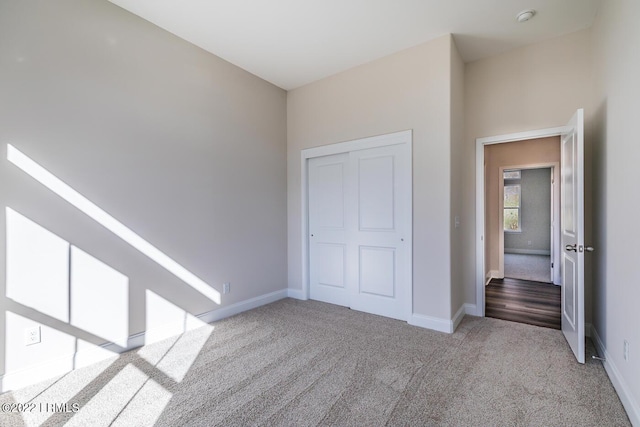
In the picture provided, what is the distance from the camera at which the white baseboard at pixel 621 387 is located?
162 cm

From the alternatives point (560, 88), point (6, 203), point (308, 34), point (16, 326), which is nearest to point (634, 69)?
point (560, 88)

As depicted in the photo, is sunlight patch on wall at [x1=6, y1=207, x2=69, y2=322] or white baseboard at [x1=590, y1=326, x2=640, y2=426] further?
sunlight patch on wall at [x1=6, y1=207, x2=69, y2=322]

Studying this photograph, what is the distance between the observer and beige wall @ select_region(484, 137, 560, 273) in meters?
4.65

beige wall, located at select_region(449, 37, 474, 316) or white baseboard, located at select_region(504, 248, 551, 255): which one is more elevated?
beige wall, located at select_region(449, 37, 474, 316)

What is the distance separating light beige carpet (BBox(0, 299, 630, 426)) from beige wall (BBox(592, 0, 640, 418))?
323 millimetres

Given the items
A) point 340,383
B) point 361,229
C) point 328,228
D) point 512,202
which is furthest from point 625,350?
point 512,202

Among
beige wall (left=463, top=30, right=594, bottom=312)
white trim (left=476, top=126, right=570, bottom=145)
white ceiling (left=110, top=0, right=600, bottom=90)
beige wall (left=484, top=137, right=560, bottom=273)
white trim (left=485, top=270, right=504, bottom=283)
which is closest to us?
white ceiling (left=110, top=0, right=600, bottom=90)

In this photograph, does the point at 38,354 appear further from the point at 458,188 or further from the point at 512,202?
the point at 512,202

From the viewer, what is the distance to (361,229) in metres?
3.62

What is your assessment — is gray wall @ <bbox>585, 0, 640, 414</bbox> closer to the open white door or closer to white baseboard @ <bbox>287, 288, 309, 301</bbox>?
the open white door

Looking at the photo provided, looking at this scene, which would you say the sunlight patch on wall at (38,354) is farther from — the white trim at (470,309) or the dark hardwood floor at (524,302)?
the dark hardwood floor at (524,302)

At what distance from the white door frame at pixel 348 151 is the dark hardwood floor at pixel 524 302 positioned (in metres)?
1.25

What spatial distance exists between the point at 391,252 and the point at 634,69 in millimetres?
2355

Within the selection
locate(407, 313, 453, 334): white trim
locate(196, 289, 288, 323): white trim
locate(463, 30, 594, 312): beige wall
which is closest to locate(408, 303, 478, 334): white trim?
locate(407, 313, 453, 334): white trim
